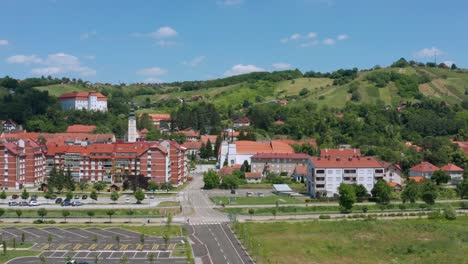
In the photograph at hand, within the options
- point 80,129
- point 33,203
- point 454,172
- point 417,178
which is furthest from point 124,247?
point 80,129

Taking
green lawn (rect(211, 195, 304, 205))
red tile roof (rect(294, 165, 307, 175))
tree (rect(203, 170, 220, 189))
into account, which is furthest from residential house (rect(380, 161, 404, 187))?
tree (rect(203, 170, 220, 189))

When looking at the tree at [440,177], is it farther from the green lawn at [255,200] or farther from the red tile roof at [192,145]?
A: the red tile roof at [192,145]

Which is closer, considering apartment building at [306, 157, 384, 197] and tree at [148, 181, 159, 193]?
apartment building at [306, 157, 384, 197]

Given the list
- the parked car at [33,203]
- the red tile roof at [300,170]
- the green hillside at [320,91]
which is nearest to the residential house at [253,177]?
the red tile roof at [300,170]

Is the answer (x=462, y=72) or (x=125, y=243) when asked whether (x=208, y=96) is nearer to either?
(x=462, y=72)

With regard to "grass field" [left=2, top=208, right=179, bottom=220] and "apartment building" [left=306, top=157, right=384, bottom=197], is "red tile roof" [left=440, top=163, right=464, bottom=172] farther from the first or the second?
"grass field" [left=2, top=208, right=179, bottom=220]
